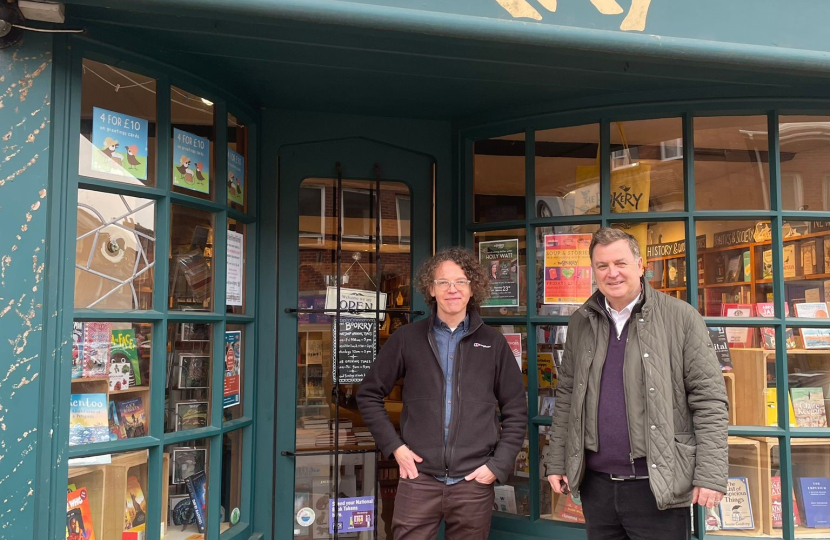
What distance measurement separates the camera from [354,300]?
3.82 meters

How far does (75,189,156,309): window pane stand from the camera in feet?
8.98

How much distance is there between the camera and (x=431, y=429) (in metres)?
2.94

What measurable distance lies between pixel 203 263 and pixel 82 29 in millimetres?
1170

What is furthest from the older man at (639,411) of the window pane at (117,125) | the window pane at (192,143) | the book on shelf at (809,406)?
the window pane at (117,125)

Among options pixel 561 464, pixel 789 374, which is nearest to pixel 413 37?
pixel 561 464

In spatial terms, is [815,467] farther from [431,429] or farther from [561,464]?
[431,429]

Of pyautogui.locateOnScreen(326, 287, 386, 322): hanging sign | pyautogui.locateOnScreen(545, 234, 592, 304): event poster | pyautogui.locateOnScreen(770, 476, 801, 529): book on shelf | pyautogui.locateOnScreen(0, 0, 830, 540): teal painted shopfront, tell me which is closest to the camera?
pyautogui.locateOnScreen(0, 0, 830, 540): teal painted shopfront

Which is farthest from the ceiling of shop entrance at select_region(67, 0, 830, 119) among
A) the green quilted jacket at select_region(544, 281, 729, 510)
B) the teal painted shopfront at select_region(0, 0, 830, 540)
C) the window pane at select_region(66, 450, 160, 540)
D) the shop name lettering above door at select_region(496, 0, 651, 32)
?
the window pane at select_region(66, 450, 160, 540)

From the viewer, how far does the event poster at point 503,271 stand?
3.84 m

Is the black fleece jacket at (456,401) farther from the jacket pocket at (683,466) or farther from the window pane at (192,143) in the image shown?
the window pane at (192,143)

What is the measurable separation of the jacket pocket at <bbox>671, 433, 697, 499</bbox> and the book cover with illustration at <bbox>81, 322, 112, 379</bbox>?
7.79 feet

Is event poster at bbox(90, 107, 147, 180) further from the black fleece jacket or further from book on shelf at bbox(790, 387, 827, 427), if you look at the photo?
book on shelf at bbox(790, 387, 827, 427)

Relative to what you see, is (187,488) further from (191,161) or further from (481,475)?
(191,161)

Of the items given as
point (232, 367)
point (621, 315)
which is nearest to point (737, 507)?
point (621, 315)
